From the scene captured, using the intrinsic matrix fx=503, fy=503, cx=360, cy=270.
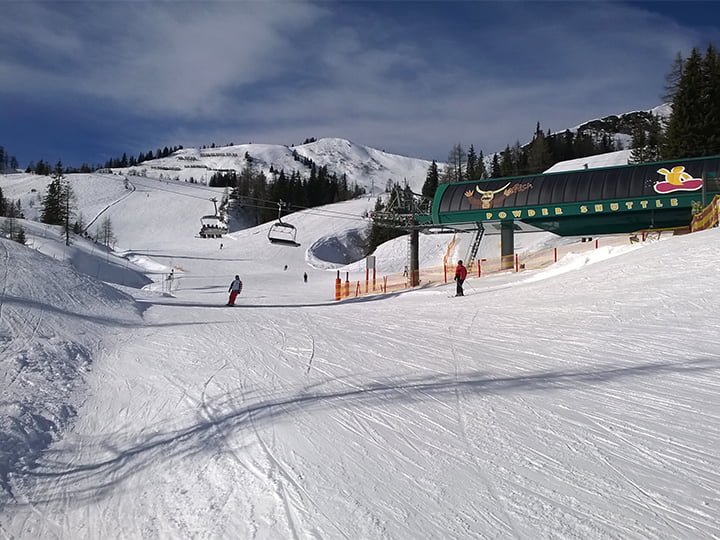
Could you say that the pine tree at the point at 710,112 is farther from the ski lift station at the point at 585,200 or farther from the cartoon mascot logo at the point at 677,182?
the cartoon mascot logo at the point at 677,182

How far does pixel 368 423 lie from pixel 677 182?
24749 millimetres

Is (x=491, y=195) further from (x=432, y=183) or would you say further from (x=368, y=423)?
(x=432, y=183)

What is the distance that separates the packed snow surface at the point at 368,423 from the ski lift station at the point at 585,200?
1458cm

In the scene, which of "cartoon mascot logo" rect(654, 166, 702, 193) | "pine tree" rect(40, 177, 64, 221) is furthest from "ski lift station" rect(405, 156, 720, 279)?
"pine tree" rect(40, 177, 64, 221)

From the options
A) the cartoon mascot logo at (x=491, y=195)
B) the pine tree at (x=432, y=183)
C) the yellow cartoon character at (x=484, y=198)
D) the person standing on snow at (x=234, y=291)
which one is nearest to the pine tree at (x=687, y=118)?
the cartoon mascot logo at (x=491, y=195)

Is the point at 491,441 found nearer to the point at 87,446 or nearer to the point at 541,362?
the point at 541,362

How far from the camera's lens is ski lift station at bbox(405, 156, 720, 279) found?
2380 centimetres

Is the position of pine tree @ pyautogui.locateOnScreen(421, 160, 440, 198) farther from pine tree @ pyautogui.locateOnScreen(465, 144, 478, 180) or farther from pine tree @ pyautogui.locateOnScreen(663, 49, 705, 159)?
pine tree @ pyautogui.locateOnScreen(663, 49, 705, 159)

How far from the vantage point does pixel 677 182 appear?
23.9m

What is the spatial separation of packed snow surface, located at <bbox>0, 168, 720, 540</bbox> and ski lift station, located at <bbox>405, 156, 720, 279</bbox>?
14581 millimetres

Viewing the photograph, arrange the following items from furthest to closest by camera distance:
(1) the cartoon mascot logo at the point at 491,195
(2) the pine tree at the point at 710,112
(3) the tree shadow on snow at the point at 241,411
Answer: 1. (2) the pine tree at the point at 710,112
2. (1) the cartoon mascot logo at the point at 491,195
3. (3) the tree shadow on snow at the point at 241,411

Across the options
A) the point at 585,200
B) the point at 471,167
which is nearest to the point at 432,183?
the point at 471,167

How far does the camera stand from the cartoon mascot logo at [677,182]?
77.3ft

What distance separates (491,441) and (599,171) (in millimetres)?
25350
